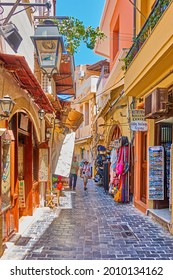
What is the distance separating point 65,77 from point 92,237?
8.80 metres

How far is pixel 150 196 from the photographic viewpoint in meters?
8.09

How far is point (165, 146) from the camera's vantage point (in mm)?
8383

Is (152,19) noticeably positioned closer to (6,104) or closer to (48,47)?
(48,47)

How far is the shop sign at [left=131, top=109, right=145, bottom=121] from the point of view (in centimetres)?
862

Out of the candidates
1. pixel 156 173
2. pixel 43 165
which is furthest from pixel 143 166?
pixel 43 165

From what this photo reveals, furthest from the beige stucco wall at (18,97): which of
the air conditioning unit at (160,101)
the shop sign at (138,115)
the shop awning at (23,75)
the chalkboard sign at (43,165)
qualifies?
the air conditioning unit at (160,101)

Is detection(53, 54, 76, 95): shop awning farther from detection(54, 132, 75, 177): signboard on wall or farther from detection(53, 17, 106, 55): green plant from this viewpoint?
detection(53, 17, 106, 55): green plant

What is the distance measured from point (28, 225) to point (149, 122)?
175 inches

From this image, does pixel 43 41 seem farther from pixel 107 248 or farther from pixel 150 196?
pixel 150 196

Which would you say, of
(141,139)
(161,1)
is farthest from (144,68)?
(141,139)

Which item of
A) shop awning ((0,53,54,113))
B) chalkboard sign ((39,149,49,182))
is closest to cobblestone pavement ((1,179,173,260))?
chalkboard sign ((39,149,49,182))

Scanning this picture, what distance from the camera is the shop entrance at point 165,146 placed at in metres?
8.24

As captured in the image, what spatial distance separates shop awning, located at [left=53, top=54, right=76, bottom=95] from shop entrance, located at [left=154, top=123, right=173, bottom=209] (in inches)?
186

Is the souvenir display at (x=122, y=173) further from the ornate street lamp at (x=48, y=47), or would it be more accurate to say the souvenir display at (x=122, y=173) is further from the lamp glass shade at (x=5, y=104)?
the lamp glass shade at (x=5, y=104)
